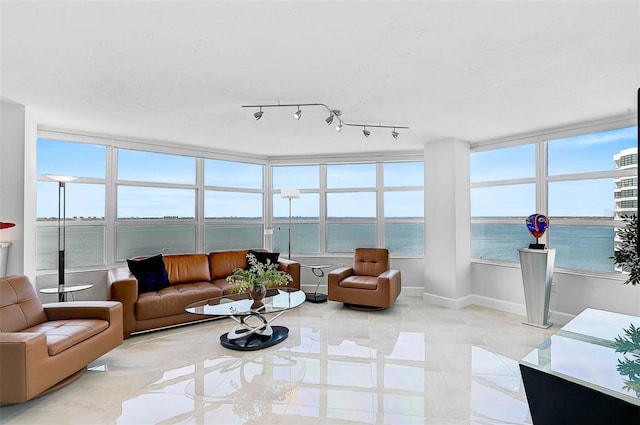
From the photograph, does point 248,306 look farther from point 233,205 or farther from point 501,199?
point 501,199

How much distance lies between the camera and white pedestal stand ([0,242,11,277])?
3225mm

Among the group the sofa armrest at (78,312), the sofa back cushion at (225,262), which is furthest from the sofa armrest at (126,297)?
the sofa back cushion at (225,262)

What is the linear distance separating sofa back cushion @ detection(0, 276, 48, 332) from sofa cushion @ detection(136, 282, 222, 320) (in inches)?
37.4

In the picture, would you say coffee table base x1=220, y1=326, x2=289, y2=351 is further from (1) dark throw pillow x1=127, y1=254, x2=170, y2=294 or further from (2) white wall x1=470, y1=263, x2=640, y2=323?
(2) white wall x1=470, y1=263, x2=640, y2=323

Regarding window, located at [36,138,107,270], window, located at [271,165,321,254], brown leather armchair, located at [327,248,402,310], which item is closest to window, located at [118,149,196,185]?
window, located at [36,138,107,270]

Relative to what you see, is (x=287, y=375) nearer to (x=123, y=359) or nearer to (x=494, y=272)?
(x=123, y=359)

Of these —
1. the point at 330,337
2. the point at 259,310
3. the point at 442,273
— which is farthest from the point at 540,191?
the point at 259,310

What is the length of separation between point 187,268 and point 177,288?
492mm

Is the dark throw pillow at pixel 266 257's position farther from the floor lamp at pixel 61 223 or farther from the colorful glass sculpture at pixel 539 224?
the colorful glass sculpture at pixel 539 224

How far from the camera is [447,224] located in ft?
15.9

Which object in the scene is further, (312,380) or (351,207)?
(351,207)

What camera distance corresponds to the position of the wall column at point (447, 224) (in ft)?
15.7

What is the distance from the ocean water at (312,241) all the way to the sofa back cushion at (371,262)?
0.63 meters

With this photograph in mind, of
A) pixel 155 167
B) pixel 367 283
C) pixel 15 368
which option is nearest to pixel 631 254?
pixel 367 283
